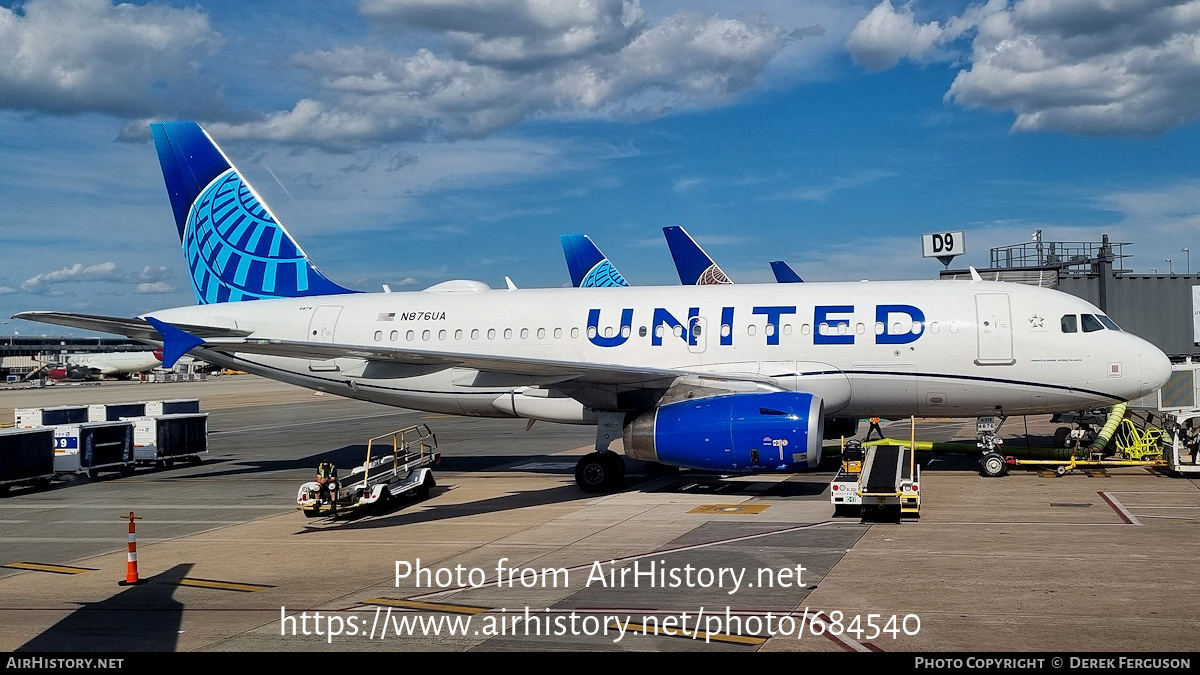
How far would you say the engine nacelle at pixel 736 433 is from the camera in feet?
57.1

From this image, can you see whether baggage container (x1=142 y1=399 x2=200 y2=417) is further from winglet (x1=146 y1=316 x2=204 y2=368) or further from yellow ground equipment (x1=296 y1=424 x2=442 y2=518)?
winglet (x1=146 y1=316 x2=204 y2=368)

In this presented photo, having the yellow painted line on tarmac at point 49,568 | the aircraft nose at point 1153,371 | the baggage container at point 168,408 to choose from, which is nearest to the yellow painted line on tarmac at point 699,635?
the yellow painted line on tarmac at point 49,568

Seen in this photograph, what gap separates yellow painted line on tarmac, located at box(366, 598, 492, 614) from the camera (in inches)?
422

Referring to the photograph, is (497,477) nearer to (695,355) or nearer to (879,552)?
(695,355)

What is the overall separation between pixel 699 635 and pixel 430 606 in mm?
3323

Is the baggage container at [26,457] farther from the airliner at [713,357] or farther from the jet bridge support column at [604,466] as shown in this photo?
the jet bridge support column at [604,466]

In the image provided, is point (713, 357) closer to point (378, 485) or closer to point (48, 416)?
point (378, 485)

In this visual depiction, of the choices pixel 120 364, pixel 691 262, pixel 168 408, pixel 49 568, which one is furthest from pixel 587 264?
pixel 120 364

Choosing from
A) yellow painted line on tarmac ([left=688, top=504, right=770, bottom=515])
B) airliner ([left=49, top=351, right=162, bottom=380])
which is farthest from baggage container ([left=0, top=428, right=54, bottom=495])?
airliner ([left=49, top=351, right=162, bottom=380])

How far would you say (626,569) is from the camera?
41.5 ft
